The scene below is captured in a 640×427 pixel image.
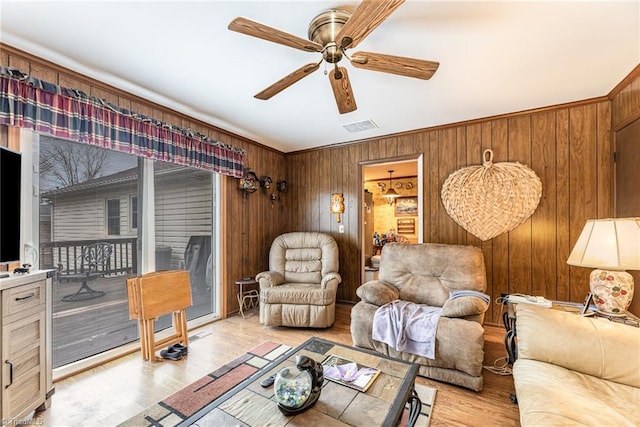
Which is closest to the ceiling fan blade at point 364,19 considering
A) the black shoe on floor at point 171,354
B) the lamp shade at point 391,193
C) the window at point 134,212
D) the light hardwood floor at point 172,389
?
the light hardwood floor at point 172,389

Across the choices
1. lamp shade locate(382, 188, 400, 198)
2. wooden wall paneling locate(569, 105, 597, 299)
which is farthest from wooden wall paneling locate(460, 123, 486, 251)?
lamp shade locate(382, 188, 400, 198)

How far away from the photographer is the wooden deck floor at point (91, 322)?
224 cm

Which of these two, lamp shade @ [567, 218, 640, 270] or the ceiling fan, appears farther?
lamp shade @ [567, 218, 640, 270]

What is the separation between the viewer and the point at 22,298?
165 cm

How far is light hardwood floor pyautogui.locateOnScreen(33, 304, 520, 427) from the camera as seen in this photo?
1744 mm

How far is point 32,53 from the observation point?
1.96m

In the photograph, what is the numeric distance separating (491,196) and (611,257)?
1.76 m

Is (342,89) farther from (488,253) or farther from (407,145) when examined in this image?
(488,253)

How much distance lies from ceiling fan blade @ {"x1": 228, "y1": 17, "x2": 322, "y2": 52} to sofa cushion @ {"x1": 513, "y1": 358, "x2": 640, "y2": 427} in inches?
81.3

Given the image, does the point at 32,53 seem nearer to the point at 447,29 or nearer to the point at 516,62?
the point at 447,29

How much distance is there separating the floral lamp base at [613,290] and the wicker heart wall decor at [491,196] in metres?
1.51

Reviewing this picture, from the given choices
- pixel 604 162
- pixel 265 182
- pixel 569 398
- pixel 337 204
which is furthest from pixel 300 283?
pixel 604 162

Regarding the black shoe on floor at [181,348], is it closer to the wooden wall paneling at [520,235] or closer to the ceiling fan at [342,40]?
the ceiling fan at [342,40]

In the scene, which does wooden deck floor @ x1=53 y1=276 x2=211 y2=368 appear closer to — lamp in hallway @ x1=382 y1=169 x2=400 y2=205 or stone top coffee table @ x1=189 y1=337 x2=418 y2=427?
stone top coffee table @ x1=189 y1=337 x2=418 y2=427
